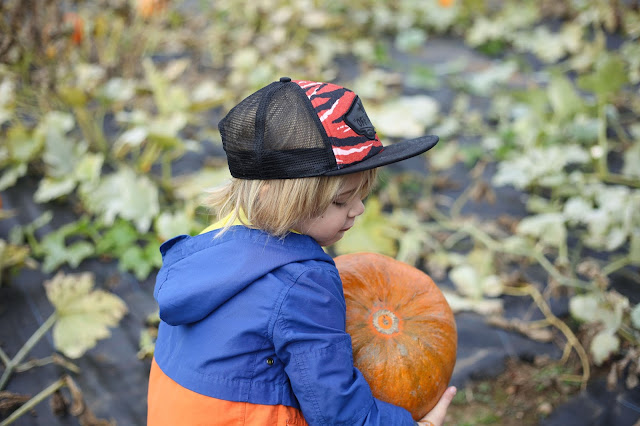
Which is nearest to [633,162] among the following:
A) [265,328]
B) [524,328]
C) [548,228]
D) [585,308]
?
[548,228]

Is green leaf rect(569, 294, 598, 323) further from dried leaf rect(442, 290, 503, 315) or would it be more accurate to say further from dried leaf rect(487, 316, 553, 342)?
dried leaf rect(442, 290, 503, 315)

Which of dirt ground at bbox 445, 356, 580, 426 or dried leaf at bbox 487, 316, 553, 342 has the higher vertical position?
dried leaf at bbox 487, 316, 553, 342

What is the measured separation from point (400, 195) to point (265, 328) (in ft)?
7.63

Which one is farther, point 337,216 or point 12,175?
point 12,175

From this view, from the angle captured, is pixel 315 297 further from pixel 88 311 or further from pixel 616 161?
pixel 616 161

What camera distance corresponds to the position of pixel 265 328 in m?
1.31

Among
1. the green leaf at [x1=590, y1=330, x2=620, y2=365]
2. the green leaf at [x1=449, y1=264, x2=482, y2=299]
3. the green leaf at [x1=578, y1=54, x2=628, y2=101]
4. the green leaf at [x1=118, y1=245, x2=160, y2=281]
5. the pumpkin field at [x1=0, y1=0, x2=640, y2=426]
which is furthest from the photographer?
the green leaf at [x1=578, y1=54, x2=628, y2=101]

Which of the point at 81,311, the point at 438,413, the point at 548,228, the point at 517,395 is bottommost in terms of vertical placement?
the point at 517,395

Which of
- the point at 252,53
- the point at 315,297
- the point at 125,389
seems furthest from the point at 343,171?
the point at 252,53

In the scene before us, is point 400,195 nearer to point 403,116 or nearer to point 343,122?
point 403,116

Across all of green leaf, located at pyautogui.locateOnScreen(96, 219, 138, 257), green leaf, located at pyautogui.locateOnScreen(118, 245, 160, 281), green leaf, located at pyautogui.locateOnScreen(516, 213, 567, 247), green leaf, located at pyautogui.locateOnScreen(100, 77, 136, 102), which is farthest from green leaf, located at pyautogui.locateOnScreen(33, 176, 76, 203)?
green leaf, located at pyautogui.locateOnScreen(516, 213, 567, 247)

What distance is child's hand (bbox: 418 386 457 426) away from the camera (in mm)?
1619

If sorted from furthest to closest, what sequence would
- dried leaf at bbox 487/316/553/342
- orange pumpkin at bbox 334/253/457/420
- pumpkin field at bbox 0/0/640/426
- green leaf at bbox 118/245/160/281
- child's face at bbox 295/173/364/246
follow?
green leaf at bbox 118/245/160/281
dried leaf at bbox 487/316/553/342
pumpkin field at bbox 0/0/640/426
orange pumpkin at bbox 334/253/457/420
child's face at bbox 295/173/364/246

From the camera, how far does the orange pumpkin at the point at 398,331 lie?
156cm
